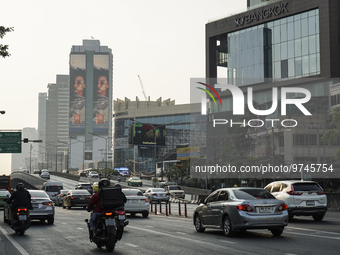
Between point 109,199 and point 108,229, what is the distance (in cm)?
71

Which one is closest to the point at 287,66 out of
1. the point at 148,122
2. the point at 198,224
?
the point at 198,224

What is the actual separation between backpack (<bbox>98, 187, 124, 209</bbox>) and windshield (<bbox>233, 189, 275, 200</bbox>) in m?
4.56

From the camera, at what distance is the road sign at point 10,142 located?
59.2 metres

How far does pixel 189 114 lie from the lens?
180 meters

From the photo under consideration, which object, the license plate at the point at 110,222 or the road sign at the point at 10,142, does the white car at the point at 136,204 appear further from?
the road sign at the point at 10,142

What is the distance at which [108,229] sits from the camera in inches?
509

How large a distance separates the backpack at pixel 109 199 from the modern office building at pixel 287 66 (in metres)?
61.6

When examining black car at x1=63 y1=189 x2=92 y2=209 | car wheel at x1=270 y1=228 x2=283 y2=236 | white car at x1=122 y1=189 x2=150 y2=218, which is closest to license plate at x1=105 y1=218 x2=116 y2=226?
car wheel at x1=270 y1=228 x2=283 y2=236

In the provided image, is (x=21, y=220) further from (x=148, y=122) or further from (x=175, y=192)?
(x=148, y=122)

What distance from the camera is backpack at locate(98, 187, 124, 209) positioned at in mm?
13156

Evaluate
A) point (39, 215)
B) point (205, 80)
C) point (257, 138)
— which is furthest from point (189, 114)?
point (39, 215)

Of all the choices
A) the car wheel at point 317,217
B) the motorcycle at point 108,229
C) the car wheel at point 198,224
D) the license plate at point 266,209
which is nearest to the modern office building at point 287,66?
the car wheel at point 317,217

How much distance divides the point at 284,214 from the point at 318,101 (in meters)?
63.9

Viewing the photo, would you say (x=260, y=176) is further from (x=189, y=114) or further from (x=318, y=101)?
(x=189, y=114)
